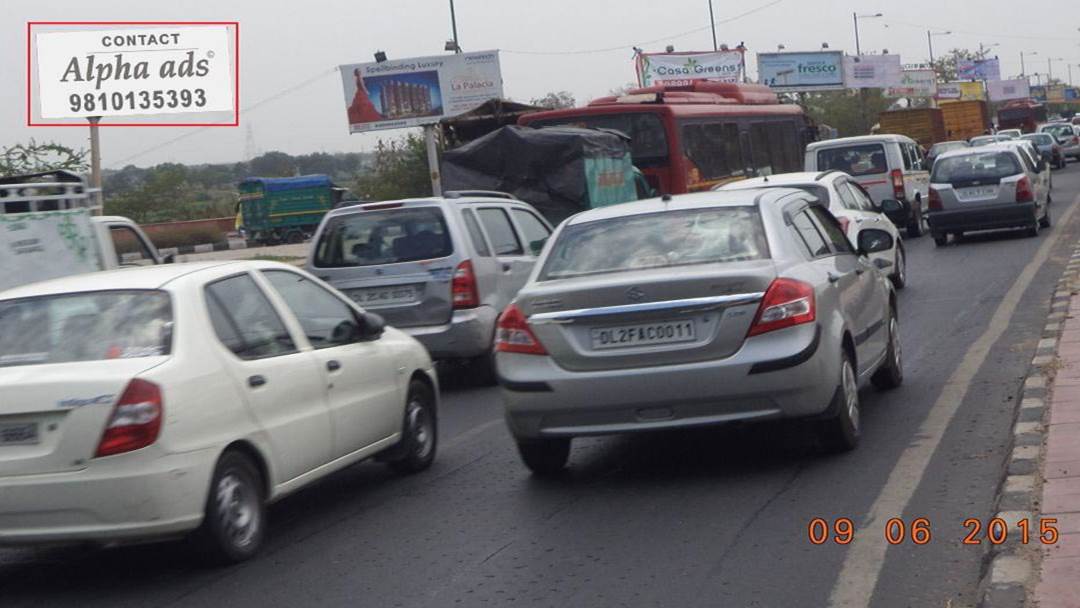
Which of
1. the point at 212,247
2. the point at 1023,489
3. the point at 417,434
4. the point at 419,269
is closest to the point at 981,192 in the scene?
the point at 419,269

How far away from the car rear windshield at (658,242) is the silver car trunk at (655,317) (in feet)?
1.03

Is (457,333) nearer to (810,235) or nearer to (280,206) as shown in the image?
(810,235)

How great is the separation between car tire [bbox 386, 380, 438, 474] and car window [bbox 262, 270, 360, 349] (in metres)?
0.72

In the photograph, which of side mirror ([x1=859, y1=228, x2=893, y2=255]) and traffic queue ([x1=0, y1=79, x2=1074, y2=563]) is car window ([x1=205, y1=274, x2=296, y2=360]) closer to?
traffic queue ([x1=0, y1=79, x2=1074, y2=563])

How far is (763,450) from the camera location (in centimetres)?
850

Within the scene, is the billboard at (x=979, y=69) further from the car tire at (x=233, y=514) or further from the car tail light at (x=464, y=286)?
the car tire at (x=233, y=514)

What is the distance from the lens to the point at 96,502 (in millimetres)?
6086

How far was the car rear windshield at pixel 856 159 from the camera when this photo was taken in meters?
24.8

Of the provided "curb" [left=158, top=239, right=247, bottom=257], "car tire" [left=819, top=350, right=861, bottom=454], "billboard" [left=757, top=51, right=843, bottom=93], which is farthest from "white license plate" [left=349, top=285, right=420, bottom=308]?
"billboard" [left=757, top=51, right=843, bottom=93]

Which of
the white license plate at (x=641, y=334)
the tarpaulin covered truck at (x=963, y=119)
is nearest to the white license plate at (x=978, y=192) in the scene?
the white license plate at (x=641, y=334)

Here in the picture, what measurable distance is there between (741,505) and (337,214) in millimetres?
6254

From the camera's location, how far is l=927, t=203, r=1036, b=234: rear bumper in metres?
23.5

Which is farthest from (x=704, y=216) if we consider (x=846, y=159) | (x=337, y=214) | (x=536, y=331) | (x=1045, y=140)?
(x=1045, y=140)

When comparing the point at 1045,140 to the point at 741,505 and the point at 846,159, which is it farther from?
the point at 741,505
